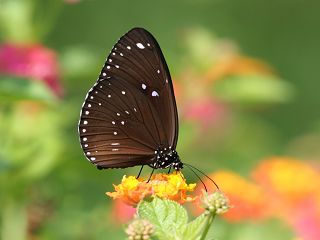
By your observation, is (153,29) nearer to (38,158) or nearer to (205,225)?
(38,158)

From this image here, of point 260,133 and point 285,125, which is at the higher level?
point 285,125

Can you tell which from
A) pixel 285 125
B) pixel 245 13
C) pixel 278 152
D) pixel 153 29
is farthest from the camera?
pixel 245 13

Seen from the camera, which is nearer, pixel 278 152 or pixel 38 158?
pixel 38 158

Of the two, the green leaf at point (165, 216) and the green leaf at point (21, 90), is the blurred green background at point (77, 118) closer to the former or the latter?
the green leaf at point (21, 90)

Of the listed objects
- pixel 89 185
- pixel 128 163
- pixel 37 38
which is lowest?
pixel 128 163

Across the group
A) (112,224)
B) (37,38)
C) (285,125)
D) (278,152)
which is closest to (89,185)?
(112,224)

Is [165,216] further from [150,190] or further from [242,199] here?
[242,199]
